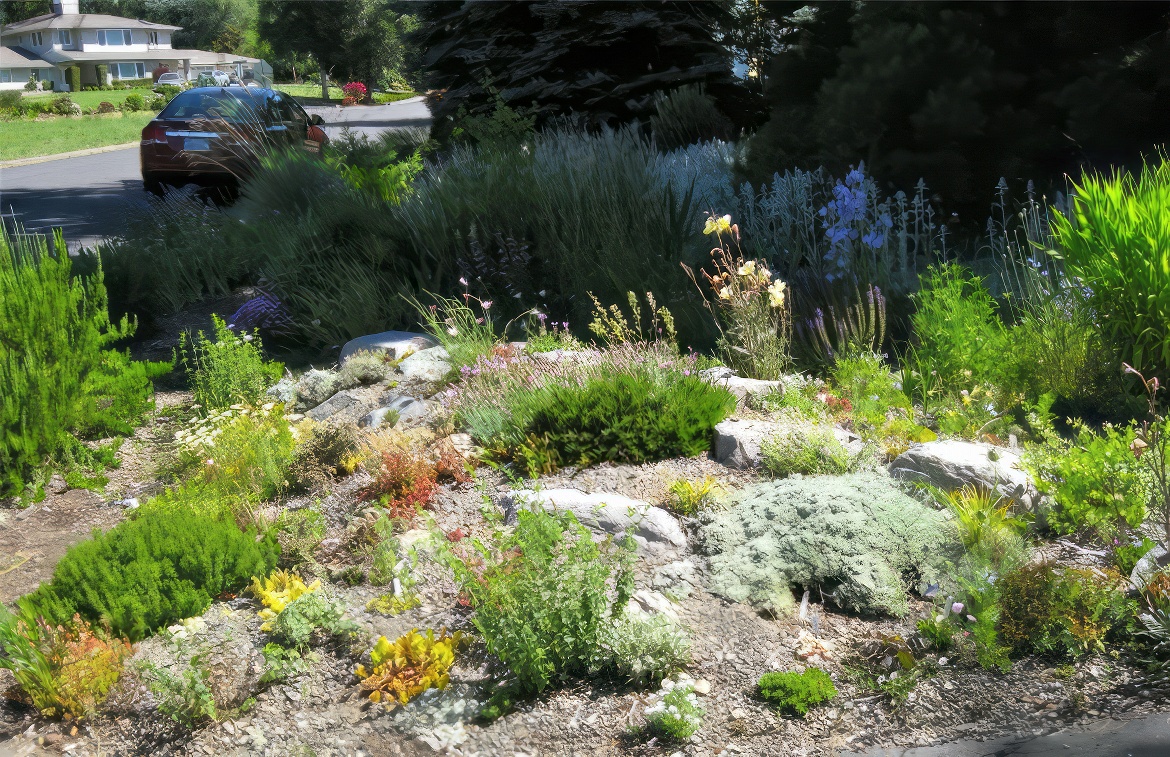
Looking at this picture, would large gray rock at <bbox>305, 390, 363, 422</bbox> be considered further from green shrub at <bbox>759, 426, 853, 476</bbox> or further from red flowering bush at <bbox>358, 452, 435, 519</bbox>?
green shrub at <bbox>759, 426, 853, 476</bbox>

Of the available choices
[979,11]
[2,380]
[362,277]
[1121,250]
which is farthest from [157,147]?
[1121,250]

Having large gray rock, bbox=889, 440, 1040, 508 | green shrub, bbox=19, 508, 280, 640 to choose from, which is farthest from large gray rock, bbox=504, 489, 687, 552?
green shrub, bbox=19, 508, 280, 640

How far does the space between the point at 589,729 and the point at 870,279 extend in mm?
3827

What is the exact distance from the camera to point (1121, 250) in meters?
4.16

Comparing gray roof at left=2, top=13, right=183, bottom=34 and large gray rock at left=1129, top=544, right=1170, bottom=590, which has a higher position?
gray roof at left=2, top=13, right=183, bottom=34

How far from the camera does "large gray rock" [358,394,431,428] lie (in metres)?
5.30

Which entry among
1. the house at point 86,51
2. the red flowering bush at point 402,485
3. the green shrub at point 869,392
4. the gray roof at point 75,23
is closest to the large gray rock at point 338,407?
the red flowering bush at point 402,485

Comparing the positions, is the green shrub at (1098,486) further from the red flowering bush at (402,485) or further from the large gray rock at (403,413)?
the large gray rock at (403,413)

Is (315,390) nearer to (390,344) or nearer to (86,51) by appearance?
(390,344)

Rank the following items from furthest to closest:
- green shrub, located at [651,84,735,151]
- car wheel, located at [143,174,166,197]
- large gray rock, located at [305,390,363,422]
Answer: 1. car wheel, located at [143,174,166,197]
2. green shrub, located at [651,84,735,151]
3. large gray rock, located at [305,390,363,422]

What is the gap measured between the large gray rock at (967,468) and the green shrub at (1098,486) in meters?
0.09

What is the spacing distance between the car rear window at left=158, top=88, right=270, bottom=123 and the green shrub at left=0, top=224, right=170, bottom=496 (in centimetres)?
514

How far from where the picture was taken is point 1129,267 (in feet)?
13.6

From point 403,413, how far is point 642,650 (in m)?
2.73
